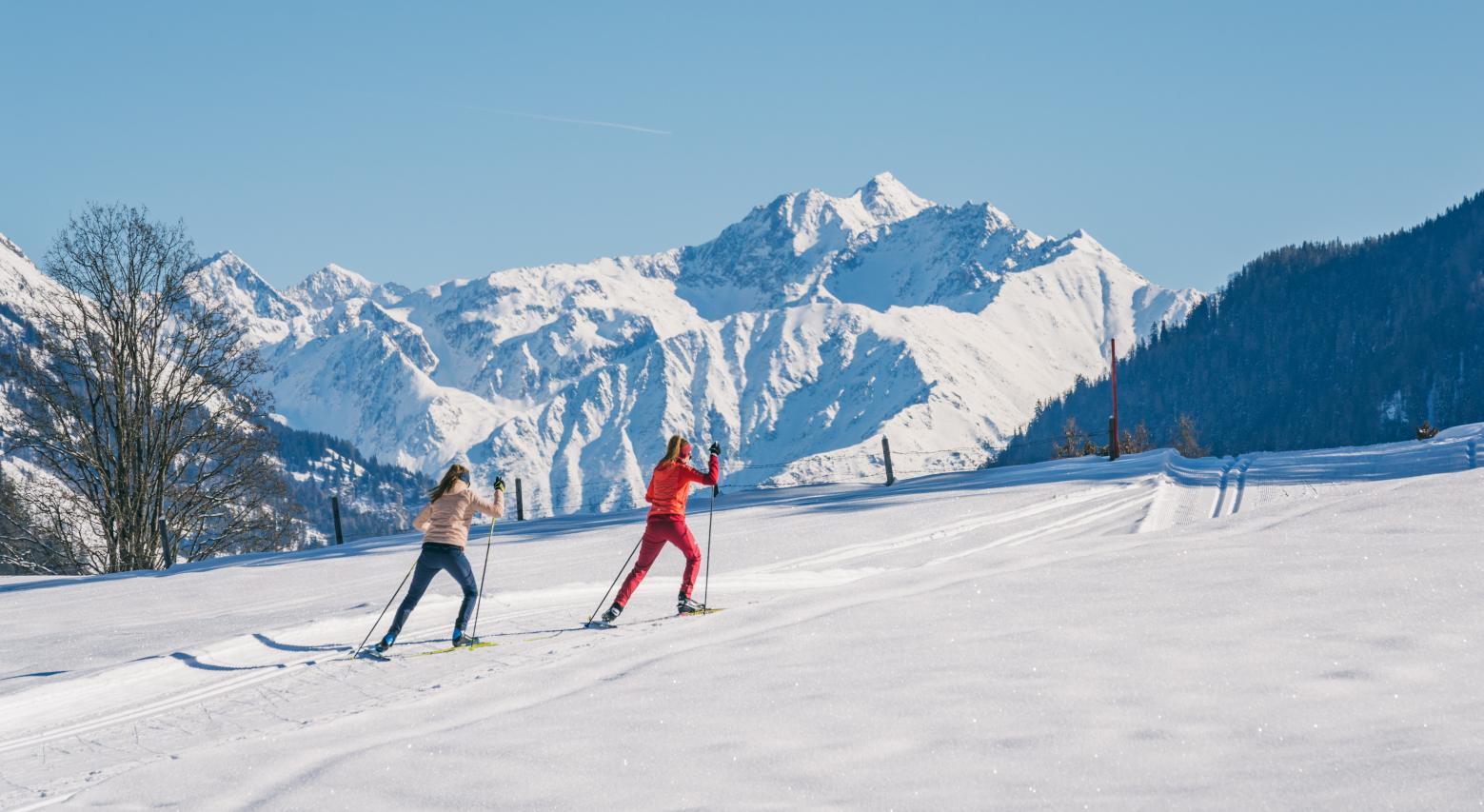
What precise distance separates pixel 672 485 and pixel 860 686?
16.9ft

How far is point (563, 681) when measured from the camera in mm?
9516

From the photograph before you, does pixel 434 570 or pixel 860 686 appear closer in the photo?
pixel 860 686

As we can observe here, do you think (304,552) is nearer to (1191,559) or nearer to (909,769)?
(1191,559)

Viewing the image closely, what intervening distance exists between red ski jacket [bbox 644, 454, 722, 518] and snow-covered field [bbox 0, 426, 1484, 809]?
1.32 meters

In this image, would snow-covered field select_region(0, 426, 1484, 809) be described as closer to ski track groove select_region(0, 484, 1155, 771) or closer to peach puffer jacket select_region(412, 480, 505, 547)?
ski track groove select_region(0, 484, 1155, 771)

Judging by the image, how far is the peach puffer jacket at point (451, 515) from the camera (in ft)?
39.4

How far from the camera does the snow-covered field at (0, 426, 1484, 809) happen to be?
20.8ft

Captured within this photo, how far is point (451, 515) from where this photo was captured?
39.6 ft

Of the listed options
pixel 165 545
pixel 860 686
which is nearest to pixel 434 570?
pixel 860 686

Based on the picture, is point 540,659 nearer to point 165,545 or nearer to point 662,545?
point 662,545

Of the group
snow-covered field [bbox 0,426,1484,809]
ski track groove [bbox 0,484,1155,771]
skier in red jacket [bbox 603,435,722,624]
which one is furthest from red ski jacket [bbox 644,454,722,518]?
ski track groove [bbox 0,484,1155,771]

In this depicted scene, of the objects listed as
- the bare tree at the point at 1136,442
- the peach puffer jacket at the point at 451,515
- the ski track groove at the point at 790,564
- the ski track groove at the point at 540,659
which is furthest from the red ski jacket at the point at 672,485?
the bare tree at the point at 1136,442

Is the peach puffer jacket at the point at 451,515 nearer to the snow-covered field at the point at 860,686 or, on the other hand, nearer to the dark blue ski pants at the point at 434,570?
the dark blue ski pants at the point at 434,570

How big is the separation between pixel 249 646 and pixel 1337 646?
1055 centimetres
